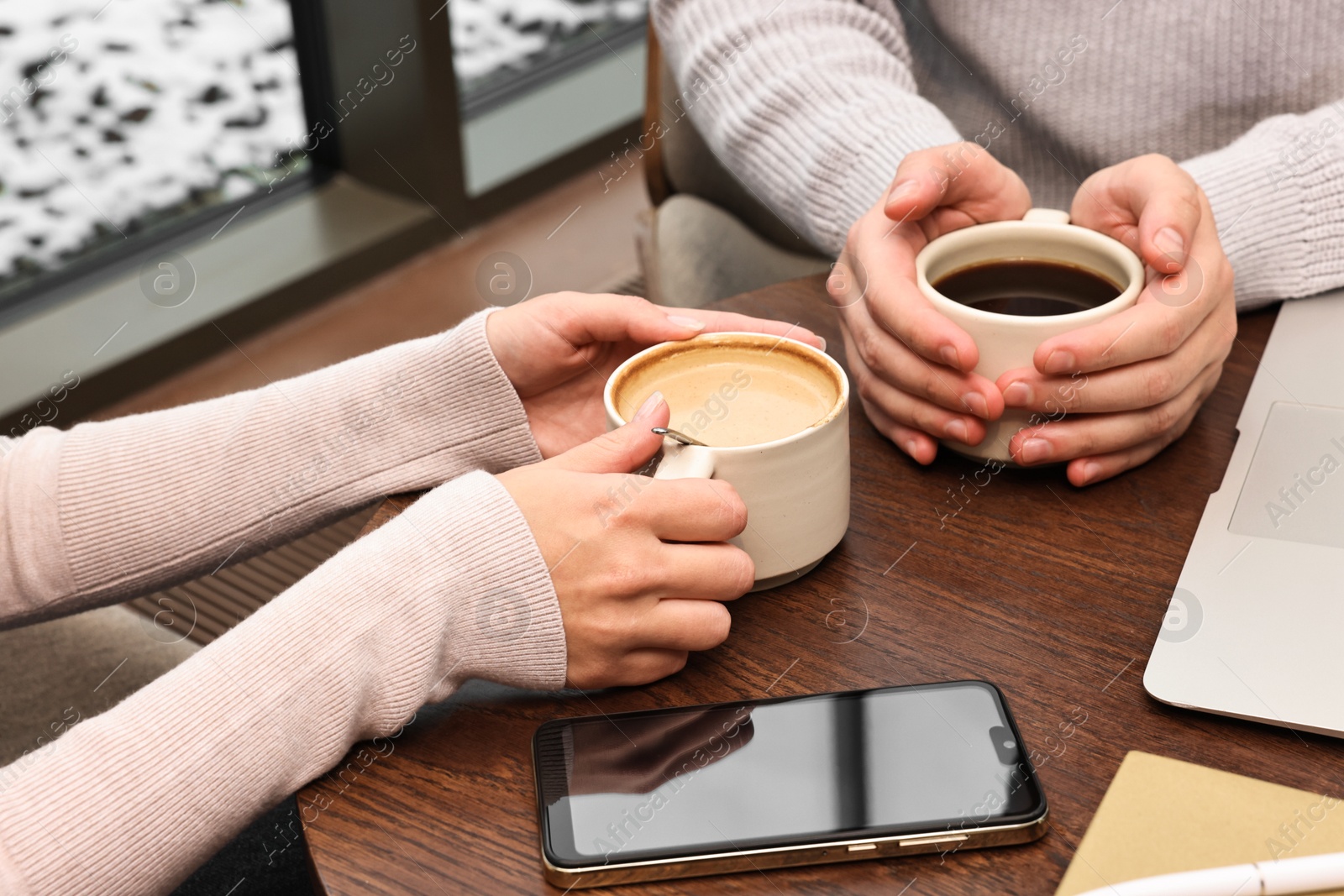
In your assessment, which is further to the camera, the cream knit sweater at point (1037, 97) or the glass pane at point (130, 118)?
the glass pane at point (130, 118)

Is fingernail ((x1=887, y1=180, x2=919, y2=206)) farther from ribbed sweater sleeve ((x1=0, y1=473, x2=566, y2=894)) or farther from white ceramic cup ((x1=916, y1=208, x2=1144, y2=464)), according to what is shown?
ribbed sweater sleeve ((x1=0, y1=473, x2=566, y2=894))

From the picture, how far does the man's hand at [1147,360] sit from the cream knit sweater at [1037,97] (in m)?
0.14

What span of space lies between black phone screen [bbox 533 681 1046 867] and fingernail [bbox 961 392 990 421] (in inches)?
7.5

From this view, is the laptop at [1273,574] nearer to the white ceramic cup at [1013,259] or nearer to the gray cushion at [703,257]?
the white ceramic cup at [1013,259]

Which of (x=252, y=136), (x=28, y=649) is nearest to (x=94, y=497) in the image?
(x=28, y=649)

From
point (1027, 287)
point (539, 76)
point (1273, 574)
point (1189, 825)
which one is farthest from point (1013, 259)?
point (539, 76)

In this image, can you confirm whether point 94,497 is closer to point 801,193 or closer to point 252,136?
point 801,193

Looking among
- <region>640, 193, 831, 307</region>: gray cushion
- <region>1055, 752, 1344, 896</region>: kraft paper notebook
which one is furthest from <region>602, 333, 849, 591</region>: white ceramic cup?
<region>640, 193, 831, 307</region>: gray cushion

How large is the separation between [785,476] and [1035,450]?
0.62 feet

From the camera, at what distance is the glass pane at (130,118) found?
207 centimetres

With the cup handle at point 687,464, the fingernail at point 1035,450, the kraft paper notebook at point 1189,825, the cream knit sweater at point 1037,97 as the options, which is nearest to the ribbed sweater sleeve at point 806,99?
the cream knit sweater at point 1037,97

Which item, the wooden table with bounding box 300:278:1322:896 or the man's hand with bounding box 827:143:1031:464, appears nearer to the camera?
the wooden table with bounding box 300:278:1322:896

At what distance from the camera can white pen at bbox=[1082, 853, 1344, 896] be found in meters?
0.46

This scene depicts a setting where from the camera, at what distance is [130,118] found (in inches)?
88.3
